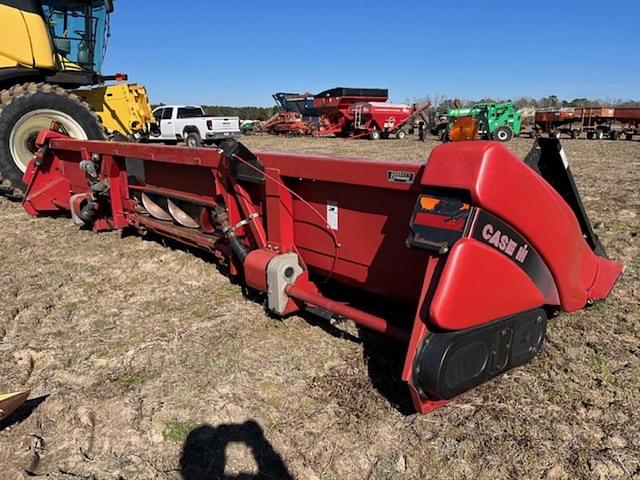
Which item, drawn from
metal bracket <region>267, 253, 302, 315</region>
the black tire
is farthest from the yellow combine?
the black tire

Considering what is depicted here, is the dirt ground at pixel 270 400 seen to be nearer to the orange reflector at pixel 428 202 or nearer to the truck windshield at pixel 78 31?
the orange reflector at pixel 428 202

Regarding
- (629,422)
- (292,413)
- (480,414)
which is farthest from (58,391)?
(629,422)

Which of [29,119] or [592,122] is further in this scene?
[592,122]

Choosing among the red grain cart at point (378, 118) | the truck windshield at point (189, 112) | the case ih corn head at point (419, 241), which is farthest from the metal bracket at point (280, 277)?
the red grain cart at point (378, 118)

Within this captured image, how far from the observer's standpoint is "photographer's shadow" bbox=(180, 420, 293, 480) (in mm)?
1893

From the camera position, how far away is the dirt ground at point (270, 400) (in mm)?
1917

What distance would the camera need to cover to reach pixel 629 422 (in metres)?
2.04

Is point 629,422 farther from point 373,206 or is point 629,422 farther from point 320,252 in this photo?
point 320,252

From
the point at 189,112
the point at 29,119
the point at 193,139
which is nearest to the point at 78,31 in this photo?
the point at 29,119

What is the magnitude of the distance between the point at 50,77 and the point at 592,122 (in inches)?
835

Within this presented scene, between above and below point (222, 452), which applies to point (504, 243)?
above

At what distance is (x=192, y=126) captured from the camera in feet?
64.1

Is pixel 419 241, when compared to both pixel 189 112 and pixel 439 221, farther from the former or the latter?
pixel 189 112

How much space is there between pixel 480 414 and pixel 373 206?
1.07 meters
